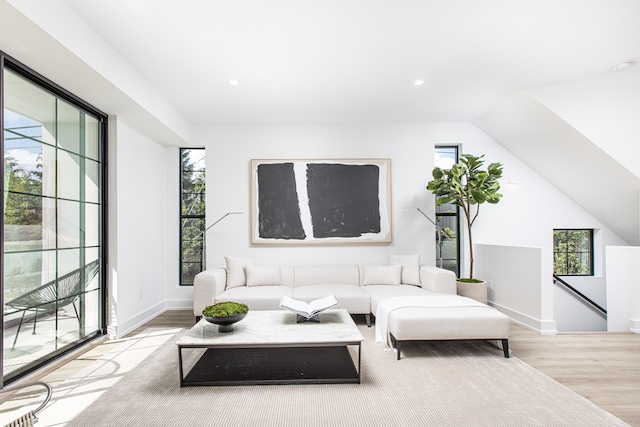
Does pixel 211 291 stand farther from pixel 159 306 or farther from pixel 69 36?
pixel 69 36

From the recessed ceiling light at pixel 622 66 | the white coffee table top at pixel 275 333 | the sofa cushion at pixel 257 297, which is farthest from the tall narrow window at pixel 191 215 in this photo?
the recessed ceiling light at pixel 622 66

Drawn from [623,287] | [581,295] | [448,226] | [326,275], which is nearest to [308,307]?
[326,275]

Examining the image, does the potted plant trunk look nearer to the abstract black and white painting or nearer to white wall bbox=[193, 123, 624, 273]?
white wall bbox=[193, 123, 624, 273]

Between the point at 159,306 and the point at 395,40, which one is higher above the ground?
the point at 395,40

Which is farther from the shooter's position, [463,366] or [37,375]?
[463,366]

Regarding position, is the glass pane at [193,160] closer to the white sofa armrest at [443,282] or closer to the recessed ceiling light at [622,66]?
the white sofa armrest at [443,282]

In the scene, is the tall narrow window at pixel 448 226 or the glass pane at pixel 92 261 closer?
the glass pane at pixel 92 261

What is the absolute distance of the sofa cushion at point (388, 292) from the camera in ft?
13.4

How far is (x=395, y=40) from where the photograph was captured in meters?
2.99

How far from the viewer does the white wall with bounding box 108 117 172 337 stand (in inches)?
156

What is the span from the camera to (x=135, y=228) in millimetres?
4398

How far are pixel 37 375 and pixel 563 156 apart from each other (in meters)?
5.88

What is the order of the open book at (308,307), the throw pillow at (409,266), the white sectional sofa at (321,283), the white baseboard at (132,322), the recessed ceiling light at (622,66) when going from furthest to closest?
the throw pillow at (409,266) → the white sectional sofa at (321,283) → the white baseboard at (132,322) → the recessed ceiling light at (622,66) → the open book at (308,307)

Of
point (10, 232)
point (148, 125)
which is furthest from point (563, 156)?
point (10, 232)
